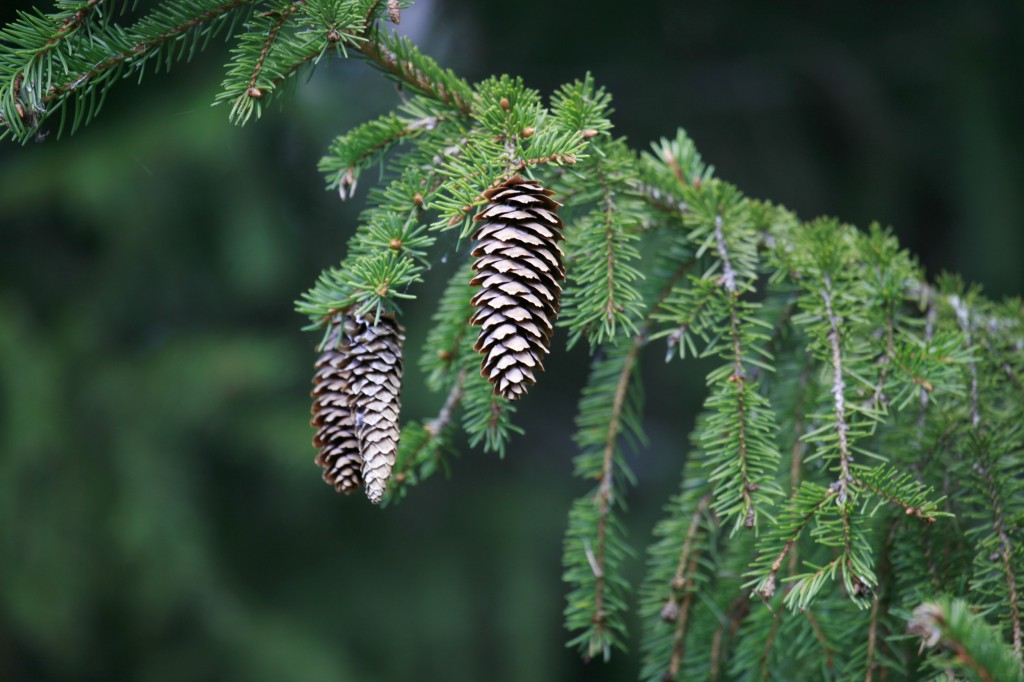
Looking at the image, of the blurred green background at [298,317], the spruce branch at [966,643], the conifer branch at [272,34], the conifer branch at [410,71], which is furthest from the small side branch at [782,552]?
the blurred green background at [298,317]

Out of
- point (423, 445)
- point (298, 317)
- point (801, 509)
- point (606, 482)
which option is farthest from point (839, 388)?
point (298, 317)

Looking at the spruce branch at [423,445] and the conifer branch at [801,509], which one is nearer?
the conifer branch at [801,509]

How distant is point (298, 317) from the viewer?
94.6 inches

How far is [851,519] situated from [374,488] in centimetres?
47

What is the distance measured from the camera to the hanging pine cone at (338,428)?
2.43 feet

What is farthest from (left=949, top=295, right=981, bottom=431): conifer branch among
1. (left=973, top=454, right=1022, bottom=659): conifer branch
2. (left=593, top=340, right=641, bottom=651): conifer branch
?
(left=593, top=340, right=641, bottom=651): conifer branch

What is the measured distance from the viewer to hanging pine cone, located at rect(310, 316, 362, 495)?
74cm

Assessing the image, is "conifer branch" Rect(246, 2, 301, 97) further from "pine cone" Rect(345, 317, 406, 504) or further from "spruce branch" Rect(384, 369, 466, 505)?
"spruce branch" Rect(384, 369, 466, 505)

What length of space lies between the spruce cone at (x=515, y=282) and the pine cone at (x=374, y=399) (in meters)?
0.12

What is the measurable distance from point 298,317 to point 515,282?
1.88 metres

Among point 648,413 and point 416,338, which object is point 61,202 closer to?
point 416,338

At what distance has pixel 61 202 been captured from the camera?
1867 mm

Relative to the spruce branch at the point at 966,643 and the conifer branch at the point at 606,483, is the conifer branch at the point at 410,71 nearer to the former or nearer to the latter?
the conifer branch at the point at 606,483

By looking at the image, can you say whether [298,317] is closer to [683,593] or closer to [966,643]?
[683,593]
